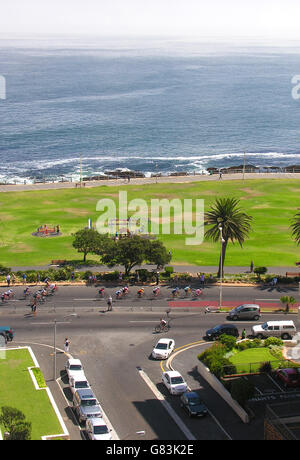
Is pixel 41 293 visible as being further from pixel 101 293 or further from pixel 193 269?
pixel 193 269

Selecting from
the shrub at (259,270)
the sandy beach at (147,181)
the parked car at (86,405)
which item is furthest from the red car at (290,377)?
the sandy beach at (147,181)

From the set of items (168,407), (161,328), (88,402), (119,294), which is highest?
(119,294)

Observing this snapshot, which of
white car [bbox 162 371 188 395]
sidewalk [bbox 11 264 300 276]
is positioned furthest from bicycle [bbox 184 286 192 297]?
white car [bbox 162 371 188 395]

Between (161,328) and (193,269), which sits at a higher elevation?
(193,269)

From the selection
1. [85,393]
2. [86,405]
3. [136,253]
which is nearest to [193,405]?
[86,405]

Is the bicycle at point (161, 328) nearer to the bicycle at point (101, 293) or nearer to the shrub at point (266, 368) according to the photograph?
the bicycle at point (101, 293)

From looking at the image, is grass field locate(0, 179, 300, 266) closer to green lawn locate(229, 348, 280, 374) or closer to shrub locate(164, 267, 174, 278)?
shrub locate(164, 267, 174, 278)
